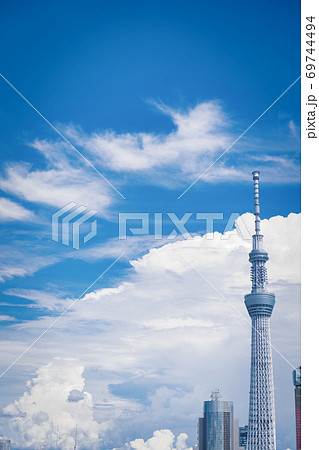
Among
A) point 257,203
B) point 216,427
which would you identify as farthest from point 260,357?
point 257,203

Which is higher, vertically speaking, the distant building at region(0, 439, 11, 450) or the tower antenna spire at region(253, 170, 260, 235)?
the tower antenna spire at region(253, 170, 260, 235)

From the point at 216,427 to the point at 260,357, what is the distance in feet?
16.6

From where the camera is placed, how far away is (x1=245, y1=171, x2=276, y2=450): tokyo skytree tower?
1146 inches

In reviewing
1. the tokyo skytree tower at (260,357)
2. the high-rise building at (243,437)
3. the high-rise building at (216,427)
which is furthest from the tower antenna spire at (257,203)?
the high-rise building at (243,437)

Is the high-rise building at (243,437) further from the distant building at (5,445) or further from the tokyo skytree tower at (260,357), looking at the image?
the distant building at (5,445)

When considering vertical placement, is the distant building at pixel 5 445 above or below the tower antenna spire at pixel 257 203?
below

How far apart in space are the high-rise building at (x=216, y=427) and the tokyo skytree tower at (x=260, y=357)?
3057 mm

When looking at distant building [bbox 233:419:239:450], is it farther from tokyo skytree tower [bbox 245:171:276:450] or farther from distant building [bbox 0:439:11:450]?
distant building [bbox 0:439:11:450]

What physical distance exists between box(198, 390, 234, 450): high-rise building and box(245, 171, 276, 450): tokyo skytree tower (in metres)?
3.06

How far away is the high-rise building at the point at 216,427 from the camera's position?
3216 centimetres

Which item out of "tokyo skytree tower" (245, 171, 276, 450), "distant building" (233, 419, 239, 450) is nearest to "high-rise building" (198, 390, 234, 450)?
"distant building" (233, 419, 239, 450)

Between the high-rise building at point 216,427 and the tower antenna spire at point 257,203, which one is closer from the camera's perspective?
the tower antenna spire at point 257,203
